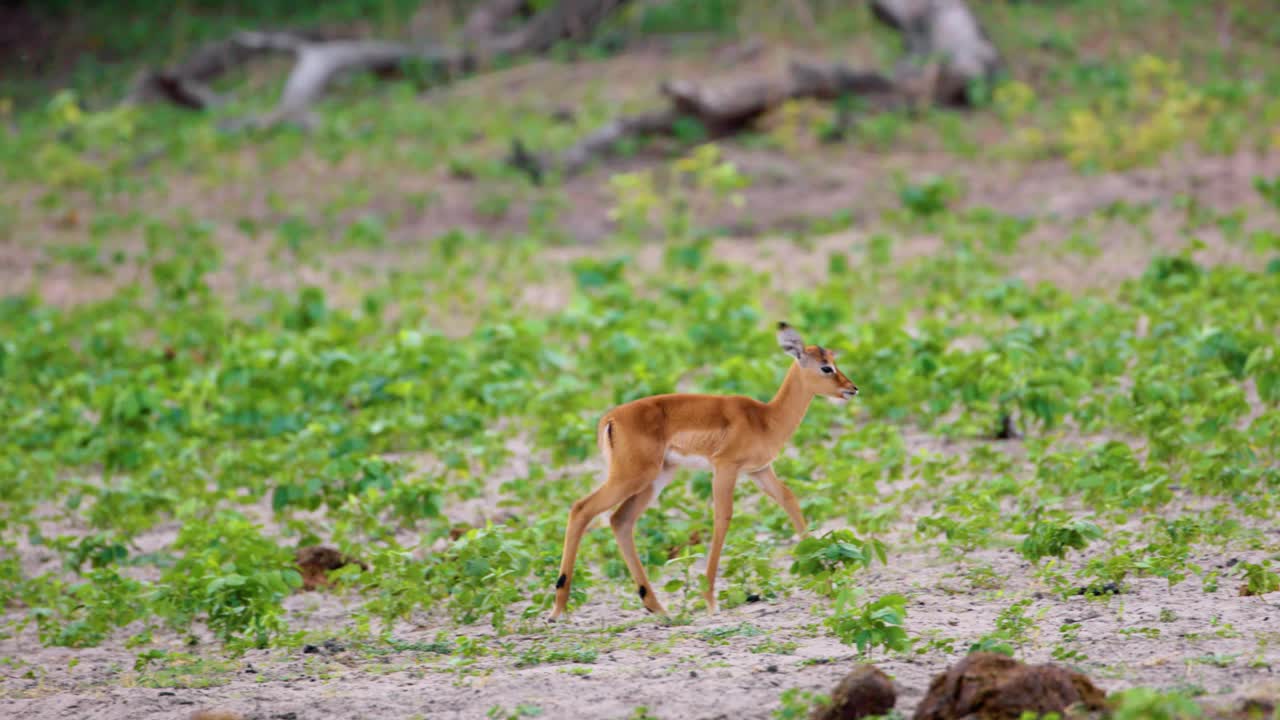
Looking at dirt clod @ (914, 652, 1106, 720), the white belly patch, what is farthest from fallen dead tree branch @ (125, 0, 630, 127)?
dirt clod @ (914, 652, 1106, 720)

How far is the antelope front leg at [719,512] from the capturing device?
631cm

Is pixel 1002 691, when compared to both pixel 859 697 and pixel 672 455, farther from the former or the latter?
pixel 672 455

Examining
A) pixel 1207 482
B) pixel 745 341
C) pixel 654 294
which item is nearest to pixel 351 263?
pixel 654 294

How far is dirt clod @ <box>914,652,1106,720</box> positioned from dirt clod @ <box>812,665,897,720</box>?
0.39 ft

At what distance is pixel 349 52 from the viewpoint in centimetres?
2219

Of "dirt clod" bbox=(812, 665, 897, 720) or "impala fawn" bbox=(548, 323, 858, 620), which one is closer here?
"dirt clod" bbox=(812, 665, 897, 720)

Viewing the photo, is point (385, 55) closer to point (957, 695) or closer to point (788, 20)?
point (788, 20)

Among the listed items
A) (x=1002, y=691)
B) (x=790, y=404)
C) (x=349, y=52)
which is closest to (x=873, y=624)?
(x=1002, y=691)

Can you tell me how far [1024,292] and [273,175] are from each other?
933cm

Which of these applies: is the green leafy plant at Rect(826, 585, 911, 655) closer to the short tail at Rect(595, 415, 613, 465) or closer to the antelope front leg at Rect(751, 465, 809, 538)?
the antelope front leg at Rect(751, 465, 809, 538)

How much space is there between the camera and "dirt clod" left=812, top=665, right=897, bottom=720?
4.72 meters

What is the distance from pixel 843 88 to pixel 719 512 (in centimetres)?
1358

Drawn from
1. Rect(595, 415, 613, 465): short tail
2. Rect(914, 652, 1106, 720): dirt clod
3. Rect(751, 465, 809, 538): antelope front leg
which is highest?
Rect(595, 415, 613, 465): short tail

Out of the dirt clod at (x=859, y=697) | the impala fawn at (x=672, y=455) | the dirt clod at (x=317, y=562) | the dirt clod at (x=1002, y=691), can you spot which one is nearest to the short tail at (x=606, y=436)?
the impala fawn at (x=672, y=455)
